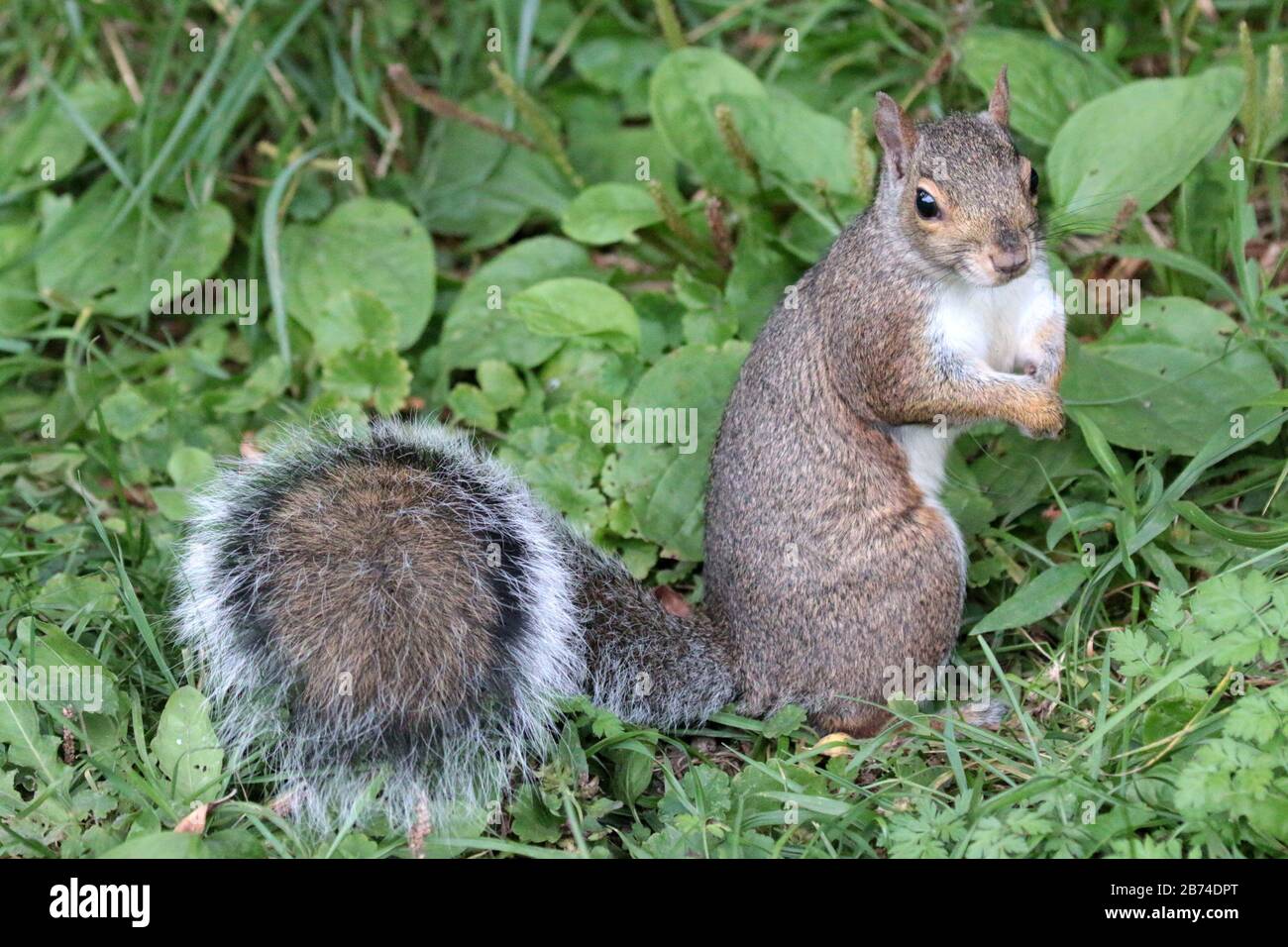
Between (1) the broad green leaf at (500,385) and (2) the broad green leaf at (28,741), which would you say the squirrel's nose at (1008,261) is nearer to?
(1) the broad green leaf at (500,385)

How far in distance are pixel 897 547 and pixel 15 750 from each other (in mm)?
1911

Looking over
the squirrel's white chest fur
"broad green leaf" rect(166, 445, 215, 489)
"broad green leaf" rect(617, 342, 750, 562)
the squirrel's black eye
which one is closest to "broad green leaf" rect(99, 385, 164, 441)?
"broad green leaf" rect(166, 445, 215, 489)

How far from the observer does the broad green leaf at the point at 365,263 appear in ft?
13.6

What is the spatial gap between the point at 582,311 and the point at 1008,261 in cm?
147

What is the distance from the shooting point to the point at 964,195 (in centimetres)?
275

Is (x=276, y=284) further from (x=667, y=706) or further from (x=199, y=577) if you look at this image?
(x=667, y=706)

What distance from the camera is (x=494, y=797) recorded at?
271cm

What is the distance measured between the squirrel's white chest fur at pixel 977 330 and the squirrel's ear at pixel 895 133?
0.29 meters

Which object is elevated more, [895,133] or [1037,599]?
[895,133]

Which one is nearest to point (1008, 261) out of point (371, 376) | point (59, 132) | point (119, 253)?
point (371, 376)

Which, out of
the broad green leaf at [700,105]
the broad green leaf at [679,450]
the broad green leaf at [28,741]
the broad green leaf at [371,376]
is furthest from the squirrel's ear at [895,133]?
the broad green leaf at [28,741]

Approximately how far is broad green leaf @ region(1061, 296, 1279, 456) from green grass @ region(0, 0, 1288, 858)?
0.03 ft

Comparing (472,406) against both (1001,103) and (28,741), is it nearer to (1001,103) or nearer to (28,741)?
(28,741)
